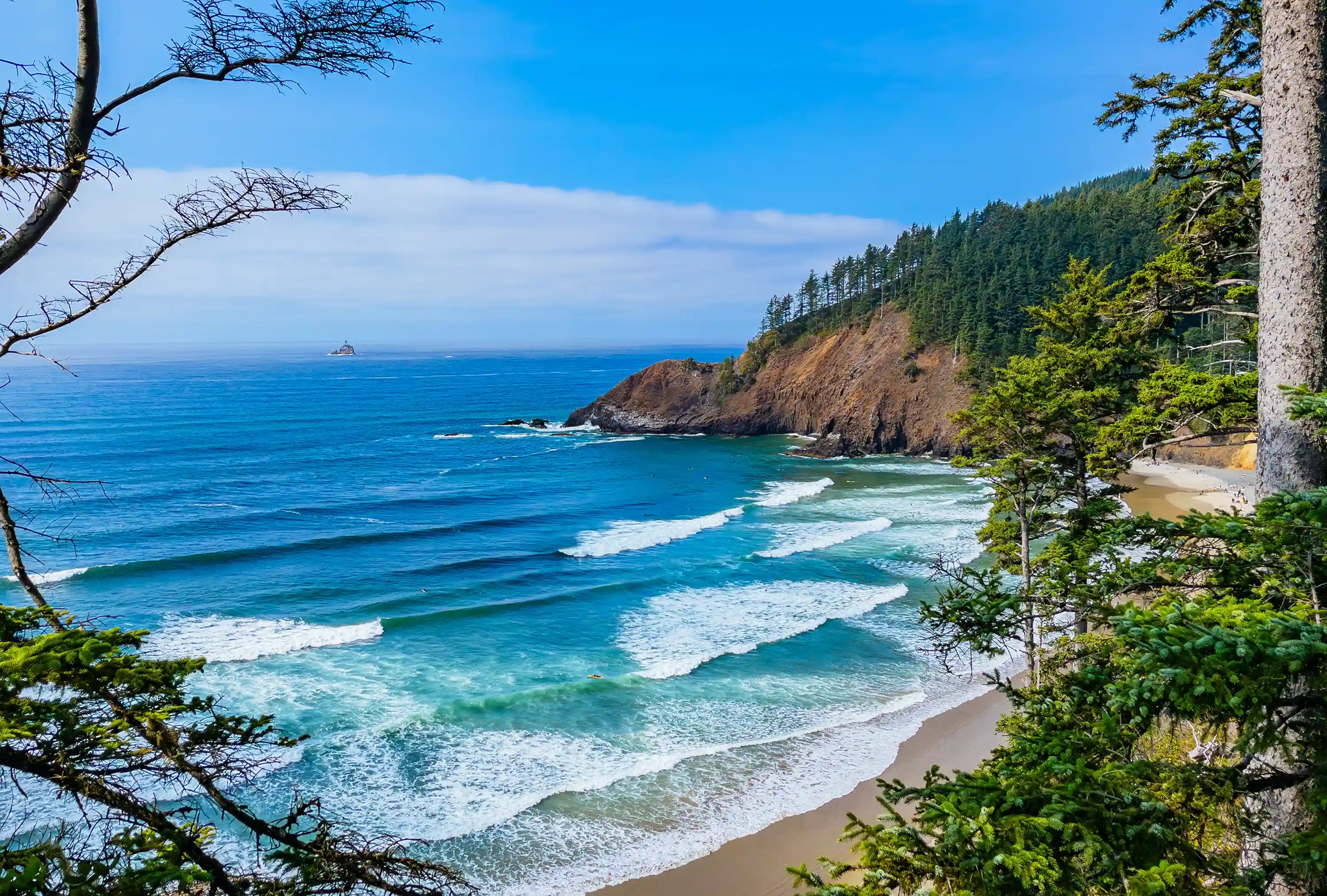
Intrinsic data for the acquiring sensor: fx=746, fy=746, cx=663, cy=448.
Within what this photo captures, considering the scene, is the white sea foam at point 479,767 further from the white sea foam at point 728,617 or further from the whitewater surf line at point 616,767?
the white sea foam at point 728,617

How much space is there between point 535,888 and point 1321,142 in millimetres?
15161

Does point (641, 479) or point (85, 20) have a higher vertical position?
point (85, 20)

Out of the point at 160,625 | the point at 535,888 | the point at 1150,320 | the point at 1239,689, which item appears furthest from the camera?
the point at 160,625

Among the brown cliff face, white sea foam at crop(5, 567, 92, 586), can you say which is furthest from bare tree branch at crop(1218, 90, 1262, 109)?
the brown cliff face

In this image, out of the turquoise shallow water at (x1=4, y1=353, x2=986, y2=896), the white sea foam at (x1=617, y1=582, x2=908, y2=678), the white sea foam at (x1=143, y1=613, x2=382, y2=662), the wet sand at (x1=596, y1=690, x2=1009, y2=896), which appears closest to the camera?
the wet sand at (x1=596, y1=690, x2=1009, y2=896)

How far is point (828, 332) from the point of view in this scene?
3172 inches

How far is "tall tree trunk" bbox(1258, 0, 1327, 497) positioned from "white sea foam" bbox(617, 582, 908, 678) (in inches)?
741

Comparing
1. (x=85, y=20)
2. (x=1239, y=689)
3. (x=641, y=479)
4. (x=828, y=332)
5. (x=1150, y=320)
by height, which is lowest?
(x=641, y=479)

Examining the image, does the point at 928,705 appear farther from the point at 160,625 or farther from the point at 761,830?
the point at 160,625

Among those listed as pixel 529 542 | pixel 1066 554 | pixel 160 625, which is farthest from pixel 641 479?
pixel 1066 554

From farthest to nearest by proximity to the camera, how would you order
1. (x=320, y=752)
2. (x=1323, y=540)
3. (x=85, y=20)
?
(x=320, y=752), (x=1323, y=540), (x=85, y=20)

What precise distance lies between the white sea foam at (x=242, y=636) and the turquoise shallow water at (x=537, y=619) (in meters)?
0.13

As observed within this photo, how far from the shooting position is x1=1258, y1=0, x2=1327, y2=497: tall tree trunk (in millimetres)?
5891

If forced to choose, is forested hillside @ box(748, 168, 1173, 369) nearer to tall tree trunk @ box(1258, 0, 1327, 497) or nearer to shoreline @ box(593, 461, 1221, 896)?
shoreline @ box(593, 461, 1221, 896)
